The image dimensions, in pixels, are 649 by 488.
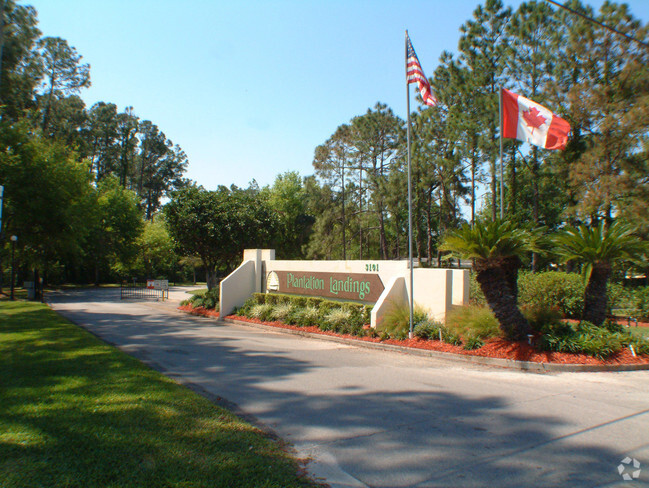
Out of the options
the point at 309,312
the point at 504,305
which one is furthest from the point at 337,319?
the point at 504,305

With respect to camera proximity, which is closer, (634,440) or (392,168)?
(634,440)

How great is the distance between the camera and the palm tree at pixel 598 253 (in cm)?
1102

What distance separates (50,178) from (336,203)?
91.7 feet

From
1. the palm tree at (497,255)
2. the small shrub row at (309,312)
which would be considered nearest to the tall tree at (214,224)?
the small shrub row at (309,312)

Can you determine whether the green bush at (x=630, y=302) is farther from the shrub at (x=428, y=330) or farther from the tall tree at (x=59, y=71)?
the tall tree at (x=59, y=71)

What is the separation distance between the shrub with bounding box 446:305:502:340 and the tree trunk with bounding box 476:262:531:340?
41 cm

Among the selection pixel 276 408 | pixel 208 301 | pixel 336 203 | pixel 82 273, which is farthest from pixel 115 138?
pixel 276 408

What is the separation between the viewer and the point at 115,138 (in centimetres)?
7338

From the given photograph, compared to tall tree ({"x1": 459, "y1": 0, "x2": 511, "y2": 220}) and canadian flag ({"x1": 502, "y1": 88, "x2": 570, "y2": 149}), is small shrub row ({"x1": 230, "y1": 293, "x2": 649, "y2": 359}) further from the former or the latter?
tall tree ({"x1": 459, "y1": 0, "x2": 511, "y2": 220})

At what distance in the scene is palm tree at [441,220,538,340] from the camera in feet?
35.9

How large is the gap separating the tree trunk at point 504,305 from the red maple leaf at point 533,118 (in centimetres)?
522

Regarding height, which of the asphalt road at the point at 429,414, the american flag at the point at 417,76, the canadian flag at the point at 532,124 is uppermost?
the american flag at the point at 417,76

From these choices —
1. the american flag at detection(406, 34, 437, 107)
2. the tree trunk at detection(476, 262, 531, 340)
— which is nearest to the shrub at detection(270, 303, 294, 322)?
the tree trunk at detection(476, 262, 531, 340)

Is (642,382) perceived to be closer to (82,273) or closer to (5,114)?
(5,114)
